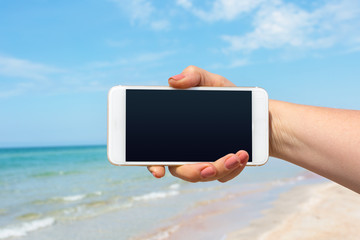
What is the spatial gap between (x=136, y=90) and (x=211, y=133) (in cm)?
57

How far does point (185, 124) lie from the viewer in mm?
2133

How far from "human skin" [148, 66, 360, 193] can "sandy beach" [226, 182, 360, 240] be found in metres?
3.53

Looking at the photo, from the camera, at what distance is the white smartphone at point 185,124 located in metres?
2.12

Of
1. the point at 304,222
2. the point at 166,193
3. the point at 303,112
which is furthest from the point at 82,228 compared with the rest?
the point at 303,112

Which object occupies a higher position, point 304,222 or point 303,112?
point 303,112

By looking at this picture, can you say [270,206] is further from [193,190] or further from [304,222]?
[193,190]

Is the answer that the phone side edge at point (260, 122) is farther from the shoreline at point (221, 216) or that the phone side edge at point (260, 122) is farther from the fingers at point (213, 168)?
the shoreline at point (221, 216)

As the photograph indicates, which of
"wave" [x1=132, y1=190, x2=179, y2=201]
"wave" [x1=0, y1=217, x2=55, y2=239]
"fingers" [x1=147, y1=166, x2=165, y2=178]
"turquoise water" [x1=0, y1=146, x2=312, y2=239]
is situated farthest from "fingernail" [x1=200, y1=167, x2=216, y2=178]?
"wave" [x1=132, y1=190, x2=179, y2=201]

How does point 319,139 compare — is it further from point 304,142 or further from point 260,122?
point 260,122

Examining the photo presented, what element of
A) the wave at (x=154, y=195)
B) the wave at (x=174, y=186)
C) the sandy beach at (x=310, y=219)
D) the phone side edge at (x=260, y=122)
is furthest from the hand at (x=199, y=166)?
the wave at (x=174, y=186)

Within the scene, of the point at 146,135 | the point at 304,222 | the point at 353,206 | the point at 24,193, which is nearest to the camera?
the point at 146,135

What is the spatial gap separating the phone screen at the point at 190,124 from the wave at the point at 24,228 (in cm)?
522

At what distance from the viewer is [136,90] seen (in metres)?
2.17

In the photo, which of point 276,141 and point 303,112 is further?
point 276,141
